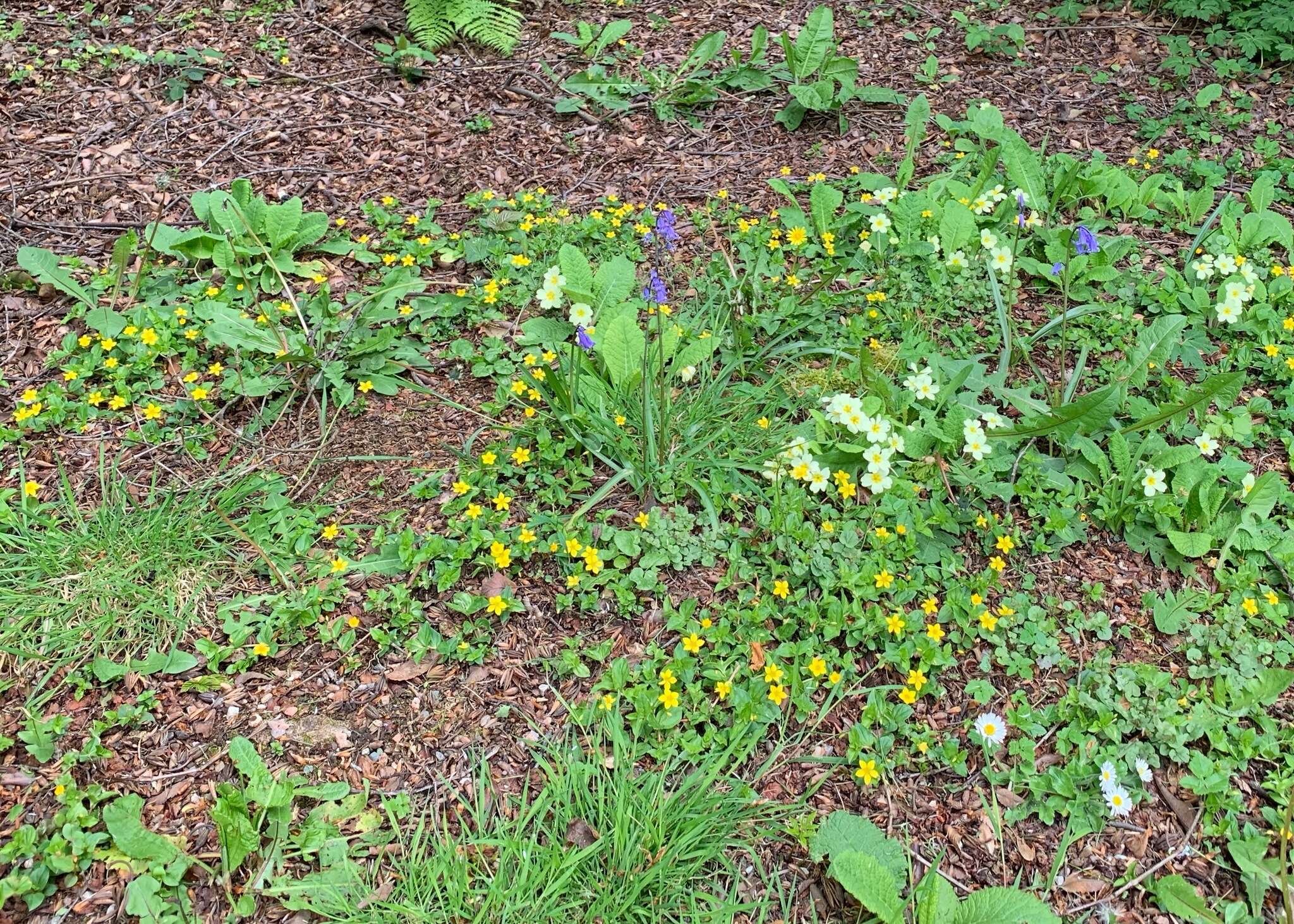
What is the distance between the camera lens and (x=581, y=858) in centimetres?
180

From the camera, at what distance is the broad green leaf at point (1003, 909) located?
1.75 metres

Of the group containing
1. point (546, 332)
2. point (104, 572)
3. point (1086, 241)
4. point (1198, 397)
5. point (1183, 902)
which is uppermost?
point (1086, 241)

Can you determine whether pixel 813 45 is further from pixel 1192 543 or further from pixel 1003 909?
pixel 1003 909

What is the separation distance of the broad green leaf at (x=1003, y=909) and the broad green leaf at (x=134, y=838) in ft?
5.32

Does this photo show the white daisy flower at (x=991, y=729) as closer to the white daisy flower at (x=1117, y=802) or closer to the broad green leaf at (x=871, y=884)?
the white daisy flower at (x=1117, y=802)

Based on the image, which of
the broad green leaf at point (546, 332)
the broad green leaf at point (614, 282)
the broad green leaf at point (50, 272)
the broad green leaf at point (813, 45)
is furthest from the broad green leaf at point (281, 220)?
the broad green leaf at point (813, 45)

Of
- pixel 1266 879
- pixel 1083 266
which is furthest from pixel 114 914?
pixel 1083 266

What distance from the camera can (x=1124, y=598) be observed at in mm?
2387

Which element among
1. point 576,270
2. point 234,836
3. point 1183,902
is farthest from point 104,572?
point 1183,902

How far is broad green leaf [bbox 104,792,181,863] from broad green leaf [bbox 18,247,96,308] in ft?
5.90

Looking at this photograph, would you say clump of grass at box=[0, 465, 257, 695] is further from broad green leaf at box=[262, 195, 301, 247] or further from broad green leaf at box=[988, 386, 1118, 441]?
broad green leaf at box=[988, 386, 1118, 441]

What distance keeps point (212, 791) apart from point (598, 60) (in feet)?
11.6

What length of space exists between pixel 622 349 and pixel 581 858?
4.65 ft

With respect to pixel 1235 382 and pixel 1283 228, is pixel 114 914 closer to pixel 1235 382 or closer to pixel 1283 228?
pixel 1235 382
